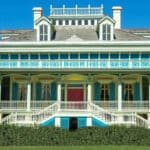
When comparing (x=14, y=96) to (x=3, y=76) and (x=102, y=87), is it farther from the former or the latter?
(x=102, y=87)

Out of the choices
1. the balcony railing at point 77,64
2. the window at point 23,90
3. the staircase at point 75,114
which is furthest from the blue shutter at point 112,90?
the window at point 23,90

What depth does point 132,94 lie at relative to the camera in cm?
3638

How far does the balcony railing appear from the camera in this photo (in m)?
34.6

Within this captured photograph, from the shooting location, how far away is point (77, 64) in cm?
3478

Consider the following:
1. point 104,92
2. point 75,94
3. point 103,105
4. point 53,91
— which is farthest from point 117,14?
point 103,105

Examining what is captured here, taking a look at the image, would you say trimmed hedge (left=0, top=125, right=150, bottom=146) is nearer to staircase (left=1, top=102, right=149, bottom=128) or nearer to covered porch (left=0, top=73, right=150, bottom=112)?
staircase (left=1, top=102, right=149, bottom=128)

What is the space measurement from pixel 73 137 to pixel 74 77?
12964mm

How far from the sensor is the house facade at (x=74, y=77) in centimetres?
3253

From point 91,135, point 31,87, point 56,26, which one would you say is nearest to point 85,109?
point 31,87

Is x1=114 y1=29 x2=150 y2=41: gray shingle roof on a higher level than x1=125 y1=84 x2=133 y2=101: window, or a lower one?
higher

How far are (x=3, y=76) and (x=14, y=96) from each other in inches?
92.0

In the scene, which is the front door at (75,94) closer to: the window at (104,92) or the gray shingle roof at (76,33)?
the window at (104,92)

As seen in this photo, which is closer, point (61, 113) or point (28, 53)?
point (61, 113)

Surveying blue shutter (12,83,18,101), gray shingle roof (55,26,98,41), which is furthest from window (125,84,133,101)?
blue shutter (12,83,18,101)
